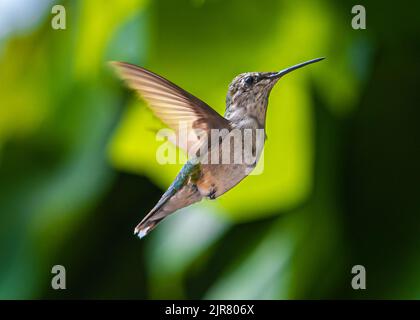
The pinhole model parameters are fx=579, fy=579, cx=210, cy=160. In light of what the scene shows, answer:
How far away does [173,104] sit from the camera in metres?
0.65

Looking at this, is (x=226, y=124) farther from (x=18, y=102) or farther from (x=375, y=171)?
(x=18, y=102)

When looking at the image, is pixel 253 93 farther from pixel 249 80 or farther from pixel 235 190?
pixel 235 190

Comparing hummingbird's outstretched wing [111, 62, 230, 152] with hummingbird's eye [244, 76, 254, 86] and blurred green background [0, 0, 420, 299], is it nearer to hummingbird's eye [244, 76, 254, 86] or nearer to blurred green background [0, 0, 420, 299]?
hummingbird's eye [244, 76, 254, 86]

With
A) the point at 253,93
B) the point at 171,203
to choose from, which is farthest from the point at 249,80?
the point at 171,203

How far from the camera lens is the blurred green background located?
886mm

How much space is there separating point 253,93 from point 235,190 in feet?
0.75

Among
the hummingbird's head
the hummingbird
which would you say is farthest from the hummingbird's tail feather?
the hummingbird's head

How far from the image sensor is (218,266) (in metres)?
0.97

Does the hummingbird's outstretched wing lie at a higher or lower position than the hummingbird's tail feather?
higher

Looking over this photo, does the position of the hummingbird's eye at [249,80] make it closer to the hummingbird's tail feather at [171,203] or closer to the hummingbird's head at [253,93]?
the hummingbird's head at [253,93]

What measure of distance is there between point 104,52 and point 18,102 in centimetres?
17

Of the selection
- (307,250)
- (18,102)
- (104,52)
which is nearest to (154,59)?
(104,52)

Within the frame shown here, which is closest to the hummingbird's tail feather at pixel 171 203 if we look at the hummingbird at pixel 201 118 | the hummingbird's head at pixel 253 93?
the hummingbird at pixel 201 118

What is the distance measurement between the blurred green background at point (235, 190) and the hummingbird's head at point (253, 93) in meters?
0.17
